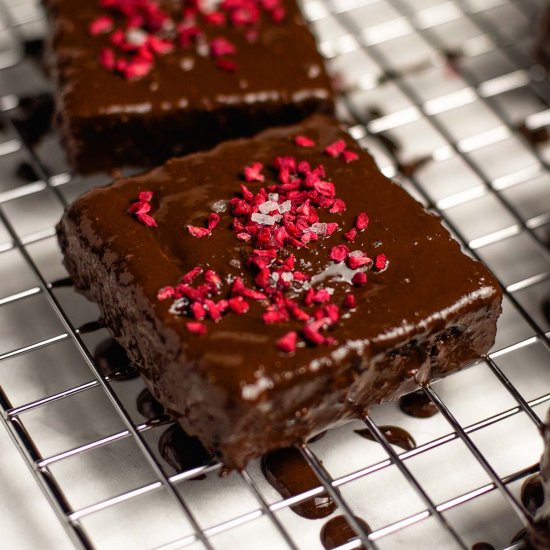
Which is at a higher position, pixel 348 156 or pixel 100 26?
pixel 100 26

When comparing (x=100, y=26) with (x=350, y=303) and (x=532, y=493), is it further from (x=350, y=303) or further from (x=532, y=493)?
(x=532, y=493)

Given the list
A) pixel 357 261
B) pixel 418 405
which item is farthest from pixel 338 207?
pixel 418 405

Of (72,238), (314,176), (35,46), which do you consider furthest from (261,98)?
(35,46)

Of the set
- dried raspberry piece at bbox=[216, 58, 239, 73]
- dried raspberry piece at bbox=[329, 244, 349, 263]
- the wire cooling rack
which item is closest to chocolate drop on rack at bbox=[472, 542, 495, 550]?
the wire cooling rack

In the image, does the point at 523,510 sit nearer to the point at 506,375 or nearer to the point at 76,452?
the point at 506,375

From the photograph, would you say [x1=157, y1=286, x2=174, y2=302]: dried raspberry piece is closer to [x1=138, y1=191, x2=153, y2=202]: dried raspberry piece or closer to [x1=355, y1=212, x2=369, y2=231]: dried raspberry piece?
[x1=138, y1=191, x2=153, y2=202]: dried raspberry piece
